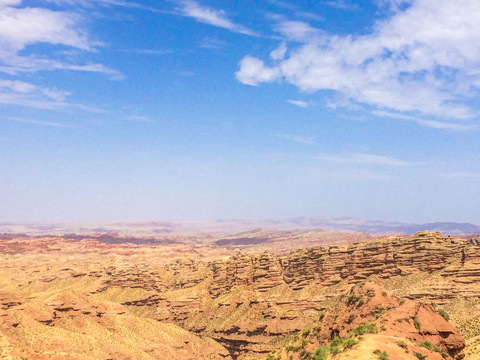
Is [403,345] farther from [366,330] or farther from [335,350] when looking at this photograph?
[335,350]

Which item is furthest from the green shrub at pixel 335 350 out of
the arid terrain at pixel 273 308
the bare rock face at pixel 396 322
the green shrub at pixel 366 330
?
the bare rock face at pixel 396 322

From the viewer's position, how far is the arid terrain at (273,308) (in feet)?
104

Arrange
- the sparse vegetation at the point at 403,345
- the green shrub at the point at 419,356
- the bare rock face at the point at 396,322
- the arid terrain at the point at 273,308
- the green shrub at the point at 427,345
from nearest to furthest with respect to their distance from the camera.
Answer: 1. the green shrub at the point at 419,356
2. the sparse vegetation at the point at 403,345
3. the green shrub at the point at 427,345
4. the bare rock face at the point at 396,322
5. the arid terrain at the point at 273,308

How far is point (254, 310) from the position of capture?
81.4 metres

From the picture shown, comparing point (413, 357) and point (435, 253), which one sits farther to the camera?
point (435, 253)

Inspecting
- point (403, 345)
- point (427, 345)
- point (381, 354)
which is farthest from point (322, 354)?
point (427, 345)

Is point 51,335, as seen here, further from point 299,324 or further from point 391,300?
point 391,300

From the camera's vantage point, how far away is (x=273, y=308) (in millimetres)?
79000

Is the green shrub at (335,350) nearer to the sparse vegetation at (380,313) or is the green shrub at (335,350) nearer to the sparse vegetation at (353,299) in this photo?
the sparse vegetation at (380,313)

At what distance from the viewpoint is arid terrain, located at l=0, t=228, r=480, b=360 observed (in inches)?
1243

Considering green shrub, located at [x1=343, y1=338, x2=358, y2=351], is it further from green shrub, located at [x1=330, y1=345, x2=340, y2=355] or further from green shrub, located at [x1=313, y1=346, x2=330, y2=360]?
green shrub, located at [x1=313, y1=346, x2=330, y2=360]

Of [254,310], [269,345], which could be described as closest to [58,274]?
[254,310]

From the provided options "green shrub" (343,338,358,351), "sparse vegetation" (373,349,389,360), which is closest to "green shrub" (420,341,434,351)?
"green shrub" (343,338,358,351)

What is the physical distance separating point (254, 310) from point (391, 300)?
49501mm
